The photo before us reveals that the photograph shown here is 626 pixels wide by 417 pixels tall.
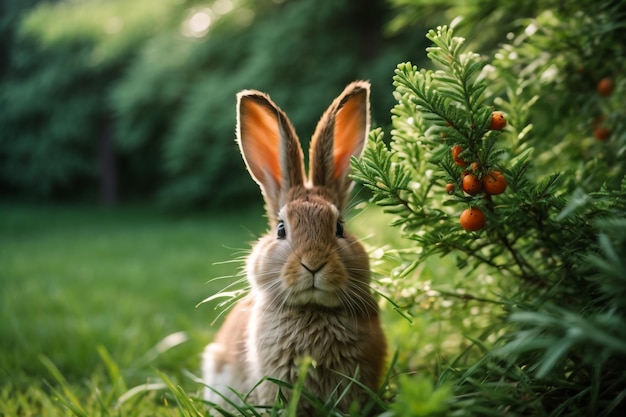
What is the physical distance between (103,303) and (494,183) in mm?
3824

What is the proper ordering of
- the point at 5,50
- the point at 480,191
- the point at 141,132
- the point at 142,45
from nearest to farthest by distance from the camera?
the point at 480,191
the point at 141,132
the point at 142,45
the point at 5,50

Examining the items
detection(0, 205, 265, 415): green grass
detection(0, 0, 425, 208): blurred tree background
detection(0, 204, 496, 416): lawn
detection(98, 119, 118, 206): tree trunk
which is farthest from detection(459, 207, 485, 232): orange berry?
detection(98, 119, 118, 206): tree trunk

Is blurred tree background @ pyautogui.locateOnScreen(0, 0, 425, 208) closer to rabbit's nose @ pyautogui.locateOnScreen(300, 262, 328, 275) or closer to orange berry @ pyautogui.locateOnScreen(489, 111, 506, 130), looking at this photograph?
rabbit's nose @ pyautogui.locateOnScreen(300, 262, 328, 275)

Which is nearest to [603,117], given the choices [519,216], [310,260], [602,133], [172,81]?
[602,133]

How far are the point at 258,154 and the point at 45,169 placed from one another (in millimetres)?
19038

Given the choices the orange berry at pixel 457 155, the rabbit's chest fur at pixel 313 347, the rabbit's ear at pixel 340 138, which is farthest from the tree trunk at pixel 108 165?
the orange berry at pixel 457 155

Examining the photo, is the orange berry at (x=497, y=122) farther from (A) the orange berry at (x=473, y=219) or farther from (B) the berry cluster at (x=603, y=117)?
(B) the berry cluster at (x=603, y=117)

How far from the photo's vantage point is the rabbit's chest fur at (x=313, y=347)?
1871 mm

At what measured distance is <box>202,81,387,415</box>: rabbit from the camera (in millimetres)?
1864

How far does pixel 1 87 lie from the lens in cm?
1945

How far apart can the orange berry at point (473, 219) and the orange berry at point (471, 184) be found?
5 centimetres

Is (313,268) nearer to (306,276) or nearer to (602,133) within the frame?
(306,276)

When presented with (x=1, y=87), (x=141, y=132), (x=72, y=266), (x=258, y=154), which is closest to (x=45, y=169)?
(x=1, y=87)

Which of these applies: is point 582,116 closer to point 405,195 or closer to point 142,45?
point 405,195
